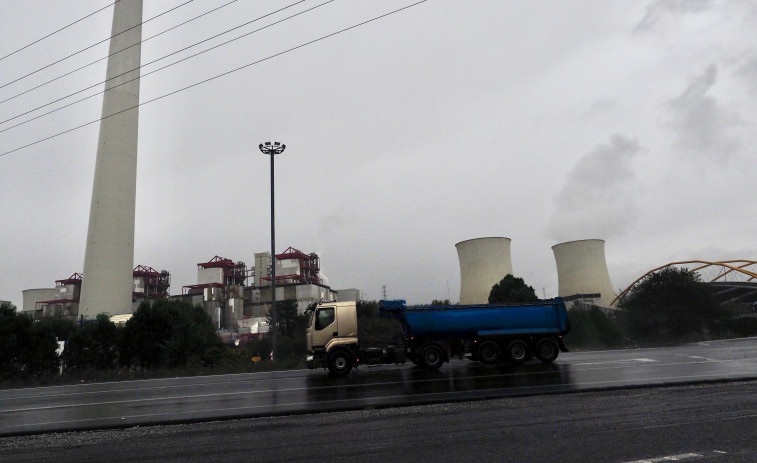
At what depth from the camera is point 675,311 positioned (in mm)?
43438

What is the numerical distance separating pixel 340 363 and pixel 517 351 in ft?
21.9

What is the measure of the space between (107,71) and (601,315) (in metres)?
57.8

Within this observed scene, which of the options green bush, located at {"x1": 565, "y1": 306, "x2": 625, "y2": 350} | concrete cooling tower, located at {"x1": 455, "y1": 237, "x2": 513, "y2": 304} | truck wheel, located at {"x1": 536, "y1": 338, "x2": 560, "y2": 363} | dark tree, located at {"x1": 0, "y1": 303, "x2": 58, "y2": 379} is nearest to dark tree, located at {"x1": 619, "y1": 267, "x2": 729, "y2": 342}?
green bush, located at {"x1": 565, "y1": 306, "x2": 625, "y2": 350}

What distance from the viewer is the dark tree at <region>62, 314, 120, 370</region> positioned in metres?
31.0

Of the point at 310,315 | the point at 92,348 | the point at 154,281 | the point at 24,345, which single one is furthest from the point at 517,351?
the point at 154,281

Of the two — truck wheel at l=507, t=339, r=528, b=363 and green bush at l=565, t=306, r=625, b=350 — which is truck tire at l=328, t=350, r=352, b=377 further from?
green bush at l=565, t=306, r=625, b=350

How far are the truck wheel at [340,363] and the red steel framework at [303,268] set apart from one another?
322ft

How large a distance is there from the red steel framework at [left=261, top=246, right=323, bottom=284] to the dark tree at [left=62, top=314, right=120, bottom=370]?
82.1m

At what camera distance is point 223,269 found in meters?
115

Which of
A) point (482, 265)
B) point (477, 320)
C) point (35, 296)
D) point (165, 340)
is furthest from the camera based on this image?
point (35, 296)

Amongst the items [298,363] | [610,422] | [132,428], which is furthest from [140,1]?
[610,422]

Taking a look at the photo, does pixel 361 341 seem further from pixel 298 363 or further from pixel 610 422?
pixel 610 422

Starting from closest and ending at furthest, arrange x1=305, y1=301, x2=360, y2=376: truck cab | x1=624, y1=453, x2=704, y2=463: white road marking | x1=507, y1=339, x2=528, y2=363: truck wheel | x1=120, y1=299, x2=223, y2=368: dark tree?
x1=624, y1=453, x2=704, y2=463: white road marking < x1=305, y1=301, x2=360, y2=376: truck cab < x1=507, y1=339, x2=528, y2=363: truck wheel < x1=120, y1=299, x2=223, y2=368: dark tree

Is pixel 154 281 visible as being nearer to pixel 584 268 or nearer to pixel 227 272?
pixel 227 272
